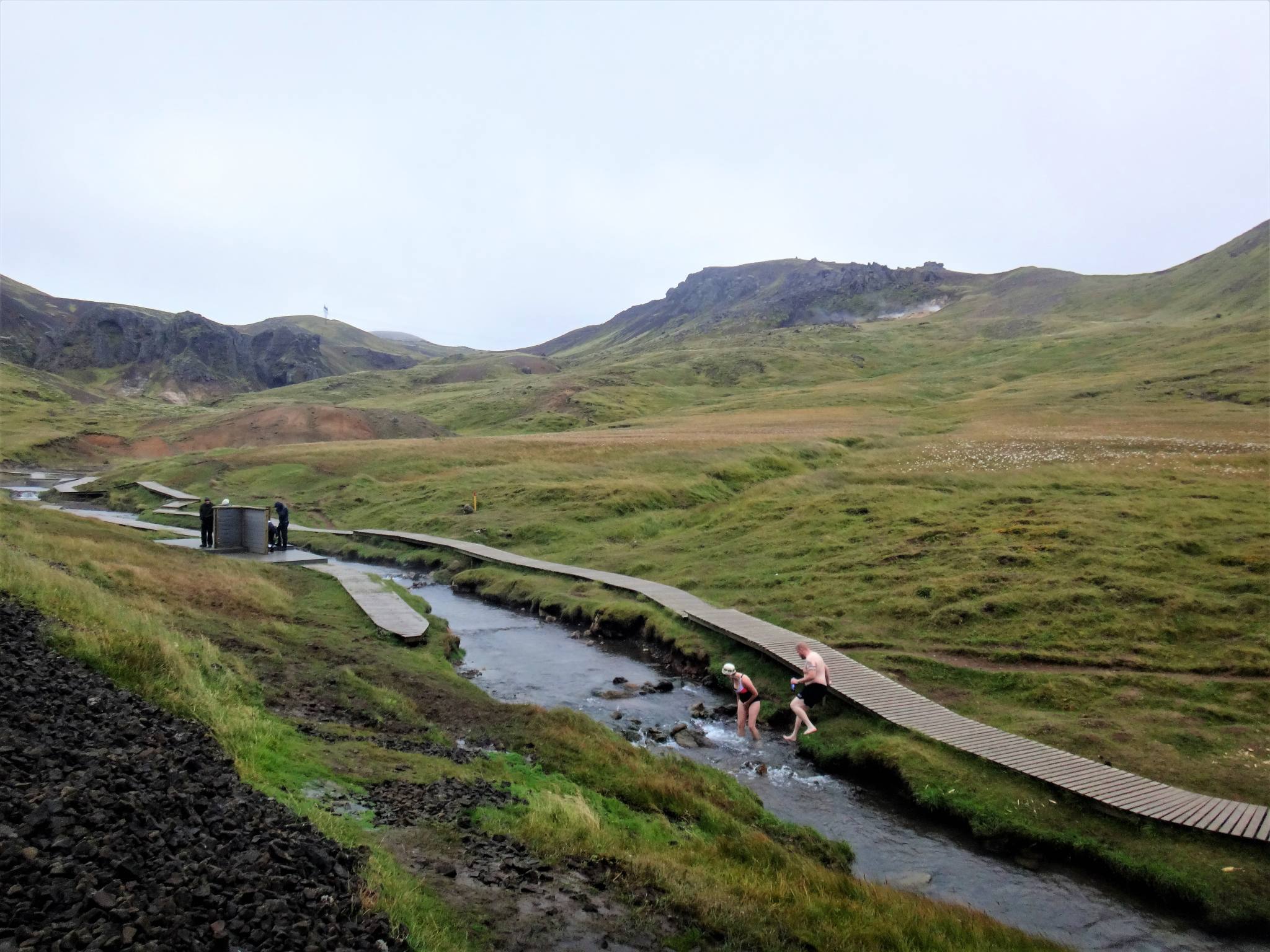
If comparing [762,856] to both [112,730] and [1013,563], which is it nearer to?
[112,730]

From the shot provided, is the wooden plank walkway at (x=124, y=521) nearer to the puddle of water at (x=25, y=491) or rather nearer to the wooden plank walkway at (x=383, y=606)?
the puddle of water at (x=25, y=491)

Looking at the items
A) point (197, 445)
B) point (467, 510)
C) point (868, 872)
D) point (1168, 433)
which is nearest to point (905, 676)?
point (868, 872)

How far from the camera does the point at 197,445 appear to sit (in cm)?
10206

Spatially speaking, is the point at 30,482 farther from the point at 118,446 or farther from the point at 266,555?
the point at 266,555

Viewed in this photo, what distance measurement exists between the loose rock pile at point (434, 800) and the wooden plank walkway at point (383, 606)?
45.9 ft

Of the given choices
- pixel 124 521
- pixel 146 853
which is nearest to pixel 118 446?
pixel 124 521

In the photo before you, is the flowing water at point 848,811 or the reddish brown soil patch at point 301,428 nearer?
the flowing water at point 848,811

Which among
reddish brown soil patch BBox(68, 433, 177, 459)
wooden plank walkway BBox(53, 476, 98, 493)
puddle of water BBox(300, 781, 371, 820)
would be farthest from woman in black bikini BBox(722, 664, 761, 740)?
reddish brown soil patch BBox(68, 433, 177, 459)

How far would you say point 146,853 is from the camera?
761 centimetres

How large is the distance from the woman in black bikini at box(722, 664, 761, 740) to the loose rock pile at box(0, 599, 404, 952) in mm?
13877

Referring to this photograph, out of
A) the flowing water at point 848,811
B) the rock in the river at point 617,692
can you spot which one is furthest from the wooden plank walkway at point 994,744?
the rock in the river at point 617,692

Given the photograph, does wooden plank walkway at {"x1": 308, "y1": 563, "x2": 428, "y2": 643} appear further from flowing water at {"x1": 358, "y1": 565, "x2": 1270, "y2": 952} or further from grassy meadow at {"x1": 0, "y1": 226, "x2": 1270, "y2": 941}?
grassy meadow at {"x1": 0, "y1": 226, "x2": 1270, "y2": 941}

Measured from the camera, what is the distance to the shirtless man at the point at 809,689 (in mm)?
21281

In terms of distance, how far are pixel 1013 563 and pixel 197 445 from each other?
99.8 meters
